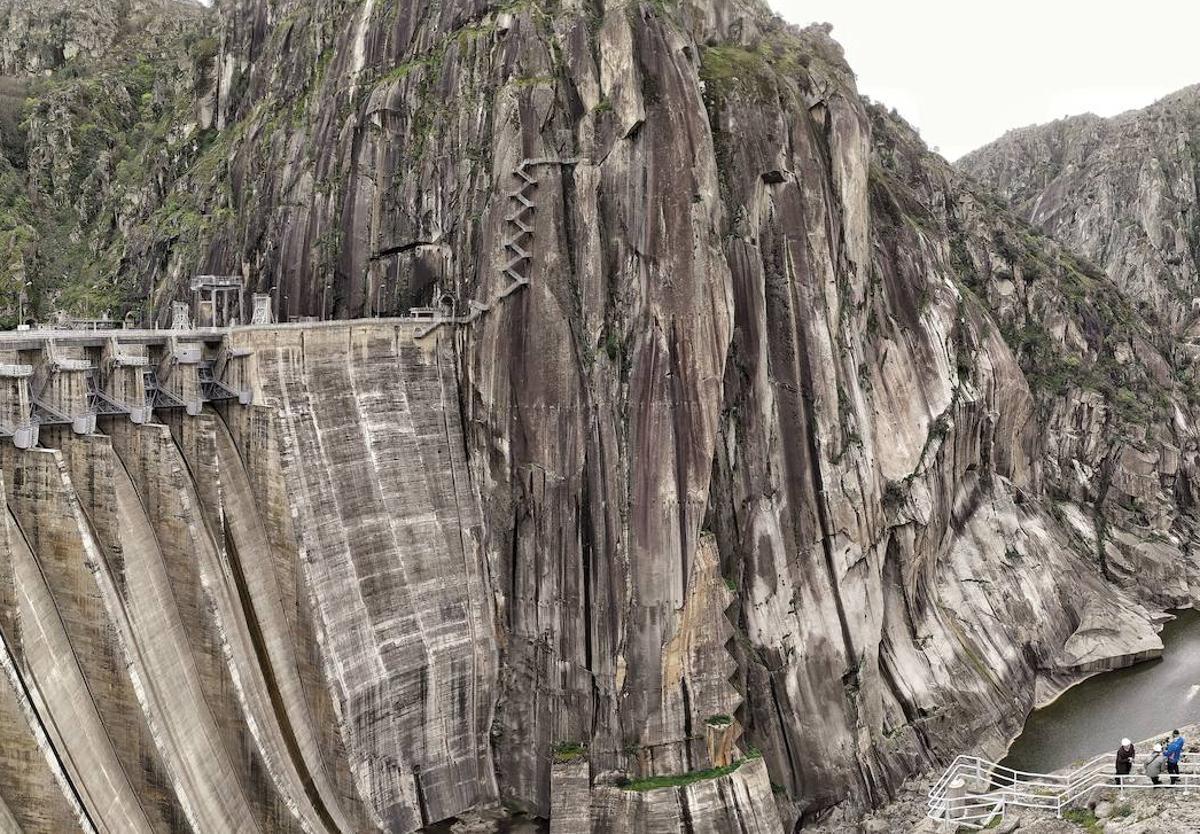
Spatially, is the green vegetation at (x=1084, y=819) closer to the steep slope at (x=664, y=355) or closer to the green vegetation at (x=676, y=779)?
the green vegetation at (x=676, y=779)

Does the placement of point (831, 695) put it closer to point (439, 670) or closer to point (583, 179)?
point (439, 670)

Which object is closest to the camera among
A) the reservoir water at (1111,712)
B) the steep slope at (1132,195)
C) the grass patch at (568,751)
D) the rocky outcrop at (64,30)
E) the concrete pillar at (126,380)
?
the concrete pillar at (126,380)

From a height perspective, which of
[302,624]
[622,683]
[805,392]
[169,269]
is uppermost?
[169,269]

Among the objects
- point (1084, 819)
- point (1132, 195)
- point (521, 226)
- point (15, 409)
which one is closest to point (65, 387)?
point (15, 409)

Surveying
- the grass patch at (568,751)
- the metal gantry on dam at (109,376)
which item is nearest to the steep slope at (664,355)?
the grass patch at (568,751)

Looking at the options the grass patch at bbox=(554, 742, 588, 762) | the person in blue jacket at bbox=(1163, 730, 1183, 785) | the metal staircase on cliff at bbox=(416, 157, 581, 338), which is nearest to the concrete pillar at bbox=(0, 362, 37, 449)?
the metal staircase on cliff at bbox=(416, 157, 581, 338)

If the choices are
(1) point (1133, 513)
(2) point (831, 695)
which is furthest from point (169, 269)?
(1) point (1133, 513)

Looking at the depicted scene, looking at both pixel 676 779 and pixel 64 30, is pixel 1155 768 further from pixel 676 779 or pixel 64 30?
pixel 64 30
